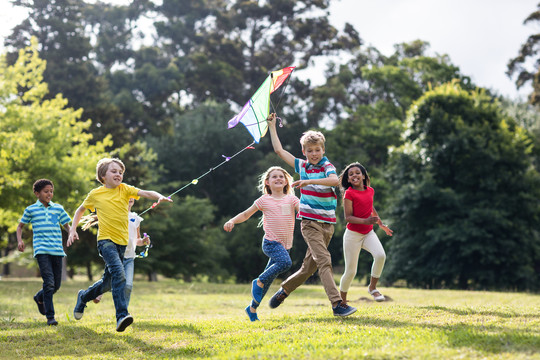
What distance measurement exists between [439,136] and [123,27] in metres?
31.4

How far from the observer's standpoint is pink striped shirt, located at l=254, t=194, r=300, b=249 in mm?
8078

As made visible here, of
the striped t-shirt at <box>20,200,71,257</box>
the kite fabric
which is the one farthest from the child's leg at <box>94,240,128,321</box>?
the kite fabric

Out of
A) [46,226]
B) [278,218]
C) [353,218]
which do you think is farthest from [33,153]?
[353,218]

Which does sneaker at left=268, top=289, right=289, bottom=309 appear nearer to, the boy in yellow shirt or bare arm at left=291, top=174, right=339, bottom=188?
bare arm at left=291, top=174, right=339, bottom=188

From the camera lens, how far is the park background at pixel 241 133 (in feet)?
84.8

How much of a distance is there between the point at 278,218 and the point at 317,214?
53 centimetres

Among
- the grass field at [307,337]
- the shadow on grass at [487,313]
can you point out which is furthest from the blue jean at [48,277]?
the shadow on grass at [487,313]

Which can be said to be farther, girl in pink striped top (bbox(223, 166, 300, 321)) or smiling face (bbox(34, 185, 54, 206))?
smiling face (bbox(34, 185, 54, 206))

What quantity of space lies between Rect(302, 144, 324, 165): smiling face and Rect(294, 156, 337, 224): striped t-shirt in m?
0.07

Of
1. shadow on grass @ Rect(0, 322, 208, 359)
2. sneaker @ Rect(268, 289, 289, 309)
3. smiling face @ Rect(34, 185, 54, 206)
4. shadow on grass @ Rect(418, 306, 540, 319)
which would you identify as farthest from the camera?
smiling face @ Rect(34, 185, 54, 206)

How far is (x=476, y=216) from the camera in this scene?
27.3 metres

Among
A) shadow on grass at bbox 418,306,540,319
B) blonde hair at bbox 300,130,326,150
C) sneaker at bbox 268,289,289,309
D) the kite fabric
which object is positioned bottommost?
shadow on grass at bbox 418,306,540,319

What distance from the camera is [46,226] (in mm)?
9336

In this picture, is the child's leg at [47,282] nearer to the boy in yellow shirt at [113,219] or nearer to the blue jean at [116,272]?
the boy in yellow shirt at [113,219]
